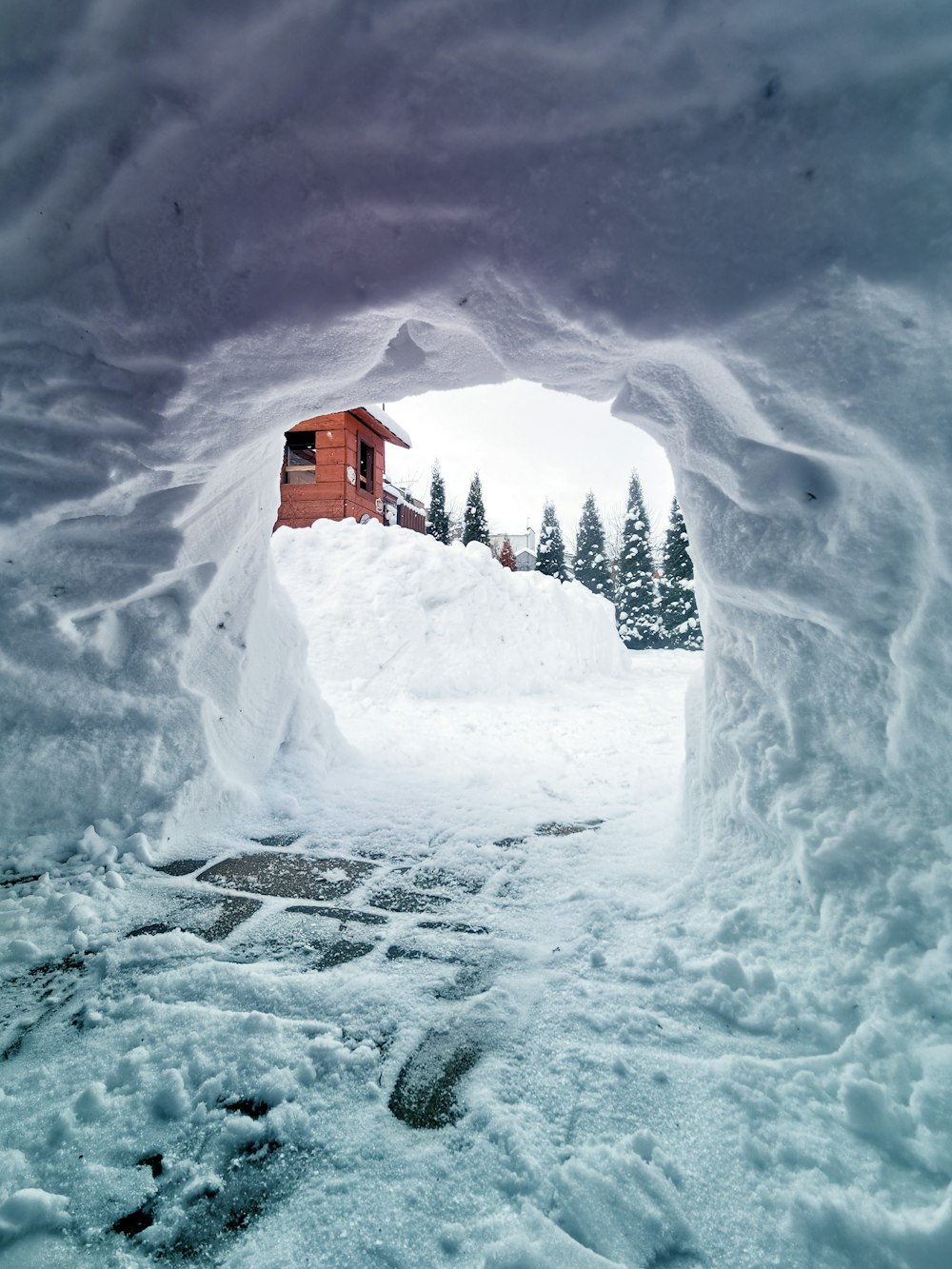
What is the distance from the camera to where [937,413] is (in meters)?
1.26

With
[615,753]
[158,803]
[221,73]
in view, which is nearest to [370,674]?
[615,753]

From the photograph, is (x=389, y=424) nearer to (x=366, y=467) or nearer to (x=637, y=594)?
(x=366, y=467)

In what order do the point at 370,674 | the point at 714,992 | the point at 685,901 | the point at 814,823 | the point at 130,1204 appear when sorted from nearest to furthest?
the point at 130,1204 < the point at 714,992 < the point at 814,823 < the point at 685,901 < the point at 370,674

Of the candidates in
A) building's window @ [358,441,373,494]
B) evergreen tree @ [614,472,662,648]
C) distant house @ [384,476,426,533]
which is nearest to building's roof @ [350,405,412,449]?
building's window @ [358,441,373,494]

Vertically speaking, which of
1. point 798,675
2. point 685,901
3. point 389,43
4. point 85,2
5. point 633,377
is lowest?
point 685,901

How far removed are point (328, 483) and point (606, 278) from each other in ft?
34.4

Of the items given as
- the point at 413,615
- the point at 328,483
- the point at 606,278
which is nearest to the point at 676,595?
the point at 328,483

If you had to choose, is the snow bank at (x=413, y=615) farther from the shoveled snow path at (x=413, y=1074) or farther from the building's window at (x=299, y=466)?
the shoveled snow path at (x=413, y=1074)

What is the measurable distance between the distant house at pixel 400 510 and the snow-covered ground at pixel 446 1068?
1123cm

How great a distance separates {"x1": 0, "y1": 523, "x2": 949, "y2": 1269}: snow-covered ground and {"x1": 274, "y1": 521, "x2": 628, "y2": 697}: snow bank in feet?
15.9

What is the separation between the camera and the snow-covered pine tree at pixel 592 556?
79.7 ft

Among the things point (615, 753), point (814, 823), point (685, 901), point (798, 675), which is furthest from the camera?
point (615, 753)

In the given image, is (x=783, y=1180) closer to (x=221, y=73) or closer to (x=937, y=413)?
(x=937, y=413)

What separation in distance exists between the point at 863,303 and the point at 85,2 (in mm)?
1981
